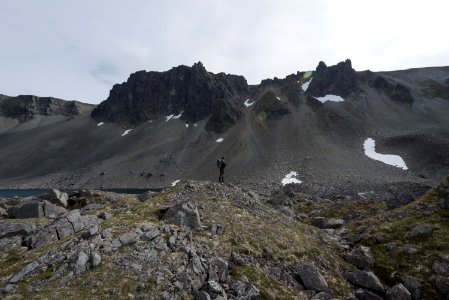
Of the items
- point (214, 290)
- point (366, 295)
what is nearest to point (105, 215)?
point (214, 290)

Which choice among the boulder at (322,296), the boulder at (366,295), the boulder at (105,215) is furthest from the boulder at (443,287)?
the boulder at (105,215)

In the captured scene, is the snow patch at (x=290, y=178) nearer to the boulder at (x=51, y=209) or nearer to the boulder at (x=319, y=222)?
the boulder at (x=319, y=222)

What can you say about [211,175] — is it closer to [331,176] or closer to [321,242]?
[331,176]

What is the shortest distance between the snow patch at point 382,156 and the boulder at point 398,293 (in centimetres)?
15567

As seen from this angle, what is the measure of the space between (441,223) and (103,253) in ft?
77.6

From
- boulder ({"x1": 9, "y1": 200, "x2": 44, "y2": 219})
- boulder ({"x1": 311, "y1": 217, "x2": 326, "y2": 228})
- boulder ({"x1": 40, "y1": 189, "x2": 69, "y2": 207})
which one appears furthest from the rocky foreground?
boulder ({"x1": 40, "y1": 189, "x2": 69, "y2": 207})

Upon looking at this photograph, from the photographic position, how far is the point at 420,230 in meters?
24.5

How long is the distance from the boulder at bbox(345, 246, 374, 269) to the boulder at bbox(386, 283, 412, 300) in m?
3.53

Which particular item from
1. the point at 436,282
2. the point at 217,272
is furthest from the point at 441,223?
the point at 217,272

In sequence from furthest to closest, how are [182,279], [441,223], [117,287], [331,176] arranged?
[331,176] < [441,223] < [182,279] < [117,287]

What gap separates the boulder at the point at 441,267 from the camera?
791 inches

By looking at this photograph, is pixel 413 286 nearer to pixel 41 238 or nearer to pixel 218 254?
pixel 218 254

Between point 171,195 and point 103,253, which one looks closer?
point 103,253

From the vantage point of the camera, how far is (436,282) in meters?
19.3
